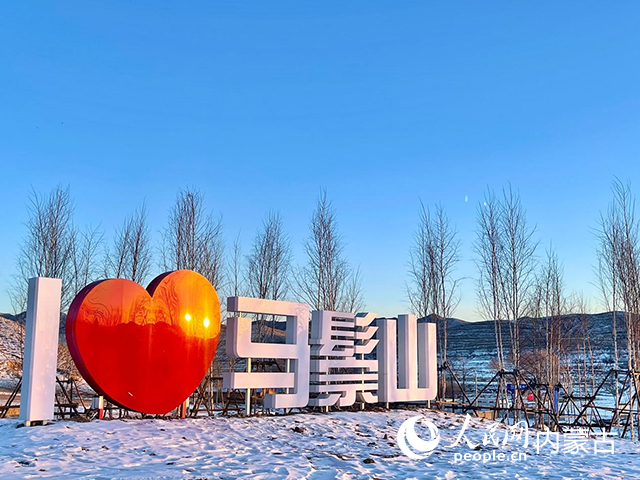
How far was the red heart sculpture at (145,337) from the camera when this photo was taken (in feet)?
31.5

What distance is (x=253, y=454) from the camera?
8266mm

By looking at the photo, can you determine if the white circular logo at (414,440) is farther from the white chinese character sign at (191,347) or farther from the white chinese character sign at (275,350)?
the white chinese character sign at (275,350)

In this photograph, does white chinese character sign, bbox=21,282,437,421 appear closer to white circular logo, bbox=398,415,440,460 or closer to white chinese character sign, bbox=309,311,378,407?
white chinese character sign, bbox=309,311,378,407

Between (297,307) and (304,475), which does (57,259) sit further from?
(304,475)

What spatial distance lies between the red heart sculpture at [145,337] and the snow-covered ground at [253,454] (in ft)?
2.13

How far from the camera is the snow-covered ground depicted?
7090 mm

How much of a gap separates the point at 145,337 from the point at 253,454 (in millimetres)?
3375

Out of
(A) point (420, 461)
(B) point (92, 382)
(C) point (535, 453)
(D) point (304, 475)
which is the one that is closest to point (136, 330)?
(B) point (92, 382)

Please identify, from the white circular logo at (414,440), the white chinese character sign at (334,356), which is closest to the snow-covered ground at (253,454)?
the white circular logo at (414,440)

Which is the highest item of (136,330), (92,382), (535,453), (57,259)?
(57,259)

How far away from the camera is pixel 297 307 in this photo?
1279 centimetres

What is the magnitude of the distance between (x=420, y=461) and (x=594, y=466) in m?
2.87

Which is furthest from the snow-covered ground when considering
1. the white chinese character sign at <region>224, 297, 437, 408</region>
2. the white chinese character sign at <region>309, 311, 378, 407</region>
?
the white chinese character sign at <region>309, 311, 378, 407</region>

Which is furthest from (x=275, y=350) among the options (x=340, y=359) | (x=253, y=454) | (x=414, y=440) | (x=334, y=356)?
(x=253, y=454)
